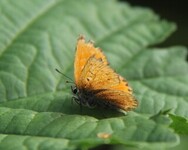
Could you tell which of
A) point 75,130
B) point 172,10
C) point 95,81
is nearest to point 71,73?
point 95,81

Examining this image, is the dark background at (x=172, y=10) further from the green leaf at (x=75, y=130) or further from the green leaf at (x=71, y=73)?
the green leaf at (x=75, y=130)

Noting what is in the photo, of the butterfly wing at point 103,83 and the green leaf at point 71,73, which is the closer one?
the green leaf at point 71,73

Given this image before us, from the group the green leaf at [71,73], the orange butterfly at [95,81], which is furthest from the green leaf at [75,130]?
the orange butterfly at [95,81]

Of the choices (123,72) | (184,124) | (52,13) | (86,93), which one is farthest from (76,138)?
(52,13)

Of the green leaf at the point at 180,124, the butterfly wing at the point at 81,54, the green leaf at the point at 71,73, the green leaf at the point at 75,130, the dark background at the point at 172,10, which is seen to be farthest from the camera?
the dark background at the point at 172,10

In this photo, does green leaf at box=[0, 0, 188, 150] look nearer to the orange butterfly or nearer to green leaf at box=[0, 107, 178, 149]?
green leaf at box=[0, 107, 178, 149]

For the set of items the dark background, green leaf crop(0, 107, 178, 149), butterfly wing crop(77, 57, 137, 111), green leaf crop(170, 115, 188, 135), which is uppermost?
the dark background

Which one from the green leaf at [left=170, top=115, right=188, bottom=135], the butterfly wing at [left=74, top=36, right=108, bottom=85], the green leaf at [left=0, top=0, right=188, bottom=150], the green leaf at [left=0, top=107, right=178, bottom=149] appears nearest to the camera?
the green leaf at [left=0, top=107, right=178, bottom=149]

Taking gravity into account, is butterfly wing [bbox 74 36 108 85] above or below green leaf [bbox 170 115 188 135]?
above

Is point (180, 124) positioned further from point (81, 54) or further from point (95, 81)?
point (81, 54)

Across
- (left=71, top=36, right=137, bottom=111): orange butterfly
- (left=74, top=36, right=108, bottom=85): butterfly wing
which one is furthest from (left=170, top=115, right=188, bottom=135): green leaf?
(left=74, top=36, right=108, bottom=85): butterfly wing
